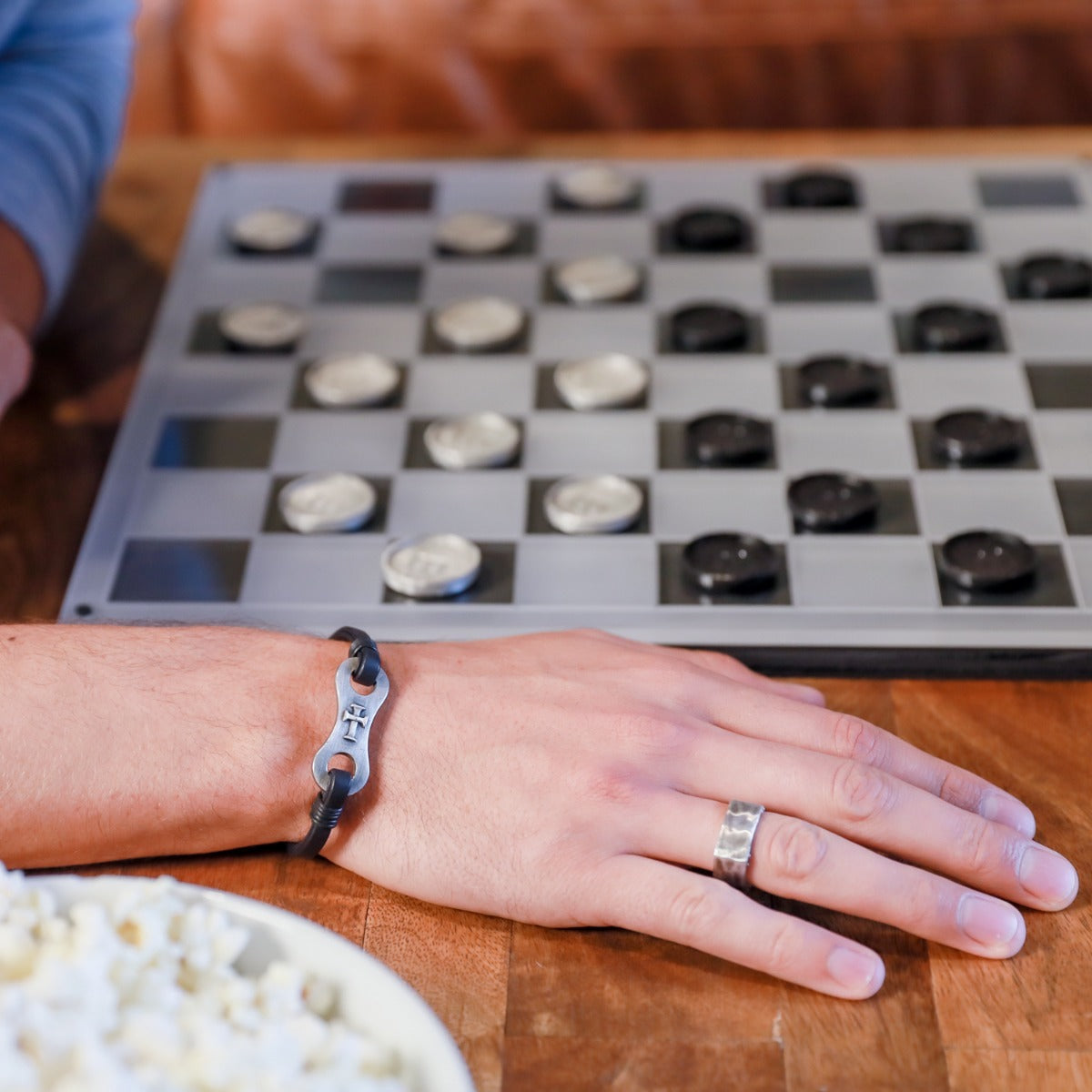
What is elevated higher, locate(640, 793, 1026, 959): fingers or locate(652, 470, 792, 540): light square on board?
locate(640, 793, 1026, 959): fingers

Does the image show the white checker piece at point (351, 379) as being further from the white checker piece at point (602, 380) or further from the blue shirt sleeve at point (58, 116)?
the blue shirt sleeve at point (58, 116)

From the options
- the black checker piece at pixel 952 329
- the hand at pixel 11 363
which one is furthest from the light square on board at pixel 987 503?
the hand at pixel 11 363

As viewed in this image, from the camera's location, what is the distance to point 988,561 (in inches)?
44.1

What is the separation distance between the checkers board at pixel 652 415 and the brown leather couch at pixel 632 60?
0.69 metres

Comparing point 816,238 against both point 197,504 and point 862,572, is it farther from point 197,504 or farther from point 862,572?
point 197,504

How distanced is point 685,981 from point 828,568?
1.41 feet

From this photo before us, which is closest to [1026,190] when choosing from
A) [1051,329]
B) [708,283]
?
[1051,329]

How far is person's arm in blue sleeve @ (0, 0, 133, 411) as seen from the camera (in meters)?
1.42

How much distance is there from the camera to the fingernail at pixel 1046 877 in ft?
2.80

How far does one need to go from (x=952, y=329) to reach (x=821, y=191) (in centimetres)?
34

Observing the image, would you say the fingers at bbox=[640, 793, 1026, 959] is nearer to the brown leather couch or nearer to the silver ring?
the silver ring

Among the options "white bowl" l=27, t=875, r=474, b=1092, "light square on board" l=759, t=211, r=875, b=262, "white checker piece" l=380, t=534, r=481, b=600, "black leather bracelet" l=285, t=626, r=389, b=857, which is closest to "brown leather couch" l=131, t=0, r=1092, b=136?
"light square on board" l=759, t=211, r=875, b=262

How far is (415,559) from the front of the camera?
1151 mm

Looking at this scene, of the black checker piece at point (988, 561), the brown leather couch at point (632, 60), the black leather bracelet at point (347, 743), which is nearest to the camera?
the black leather bracelet at point (347, 743)
